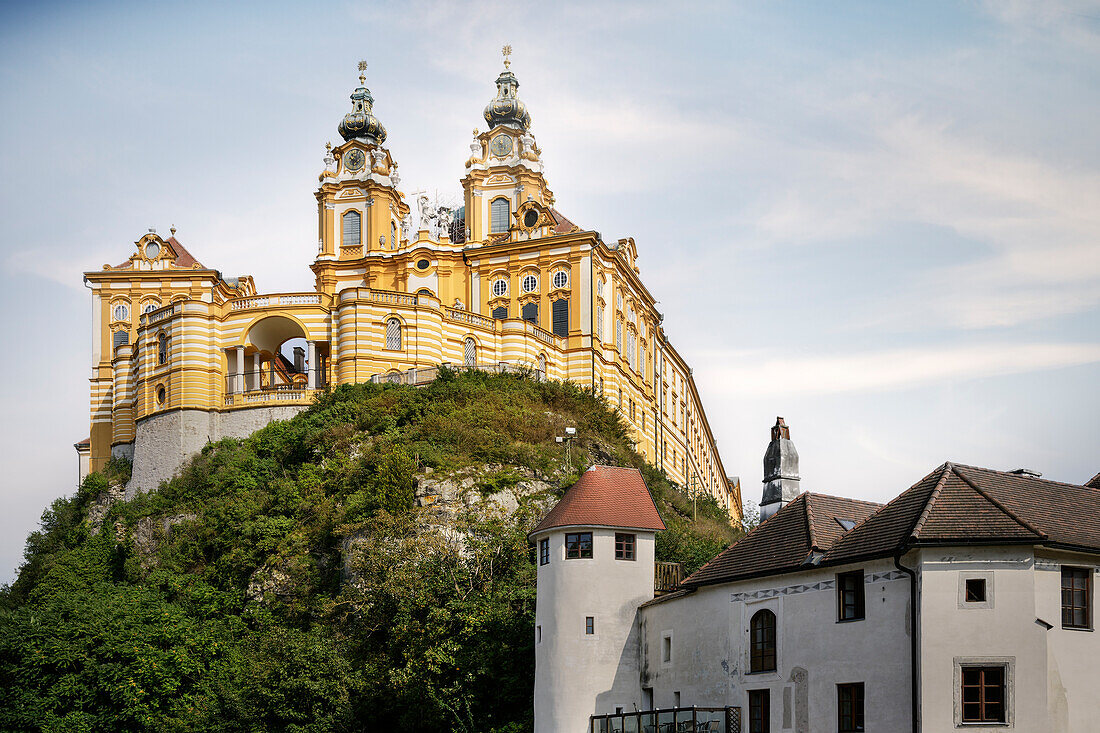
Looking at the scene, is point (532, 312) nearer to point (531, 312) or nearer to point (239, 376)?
point (531, 312)

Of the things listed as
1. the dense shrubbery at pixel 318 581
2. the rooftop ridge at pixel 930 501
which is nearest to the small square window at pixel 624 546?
the dense shrubbery at pixel 318 581

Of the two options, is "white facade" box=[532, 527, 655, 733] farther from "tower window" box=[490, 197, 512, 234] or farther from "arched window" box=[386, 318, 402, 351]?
"tower window" box=[490, 197, 512, 234]

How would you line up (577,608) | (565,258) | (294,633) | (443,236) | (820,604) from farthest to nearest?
(443,236) < (565,258) < (294,633) < (577,608) < (820,604)

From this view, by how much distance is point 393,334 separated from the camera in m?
69.2

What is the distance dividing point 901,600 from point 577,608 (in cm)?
1154

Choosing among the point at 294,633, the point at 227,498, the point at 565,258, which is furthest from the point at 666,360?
the point at 294,633

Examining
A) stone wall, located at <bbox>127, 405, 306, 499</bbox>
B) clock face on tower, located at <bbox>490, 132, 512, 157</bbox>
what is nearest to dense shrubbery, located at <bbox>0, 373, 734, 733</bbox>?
stone wall, located at <bbox>127, 405, 306, 499</bbox>

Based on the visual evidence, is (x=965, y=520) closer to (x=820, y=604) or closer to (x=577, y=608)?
(x=820, y=604)

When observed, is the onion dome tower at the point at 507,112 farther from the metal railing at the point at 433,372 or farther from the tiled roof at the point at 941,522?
the tiled roof at the point at 941,522

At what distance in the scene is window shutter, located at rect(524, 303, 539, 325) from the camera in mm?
77688

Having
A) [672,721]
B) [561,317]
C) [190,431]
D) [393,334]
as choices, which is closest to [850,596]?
[672,721]

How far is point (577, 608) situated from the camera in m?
40.4

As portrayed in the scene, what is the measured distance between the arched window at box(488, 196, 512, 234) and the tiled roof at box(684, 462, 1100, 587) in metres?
48.2

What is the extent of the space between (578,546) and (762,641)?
742cm
